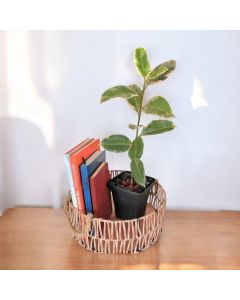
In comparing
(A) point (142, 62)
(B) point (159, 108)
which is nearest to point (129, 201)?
(B) point (159, 108)

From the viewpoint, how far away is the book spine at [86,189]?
91cm

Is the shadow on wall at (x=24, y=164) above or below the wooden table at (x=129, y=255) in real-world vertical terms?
above

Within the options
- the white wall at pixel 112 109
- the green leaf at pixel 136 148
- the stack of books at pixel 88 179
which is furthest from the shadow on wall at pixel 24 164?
the green leaf at pixel 136 148

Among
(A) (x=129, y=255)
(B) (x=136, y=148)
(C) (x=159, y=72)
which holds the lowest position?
(A) (x=129, y=255)

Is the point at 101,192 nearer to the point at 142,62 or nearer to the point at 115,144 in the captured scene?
the point at 115,144

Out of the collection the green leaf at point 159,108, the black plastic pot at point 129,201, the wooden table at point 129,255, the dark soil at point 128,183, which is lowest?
the wooden table at point 129,255

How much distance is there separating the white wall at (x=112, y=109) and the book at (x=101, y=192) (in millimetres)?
206

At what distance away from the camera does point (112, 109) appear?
1.14 m

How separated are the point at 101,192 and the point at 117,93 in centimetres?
29

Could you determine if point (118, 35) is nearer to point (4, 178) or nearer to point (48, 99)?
point (48, 99)

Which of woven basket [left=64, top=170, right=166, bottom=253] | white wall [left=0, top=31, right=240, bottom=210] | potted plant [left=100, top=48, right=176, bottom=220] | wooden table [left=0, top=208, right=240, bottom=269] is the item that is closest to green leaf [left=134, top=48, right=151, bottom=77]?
potted plant [left=100, top=48, right=176, bottom=220]

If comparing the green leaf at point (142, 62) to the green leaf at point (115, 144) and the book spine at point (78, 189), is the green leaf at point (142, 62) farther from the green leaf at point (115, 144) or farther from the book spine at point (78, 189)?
the book spine at point (78, 189)
